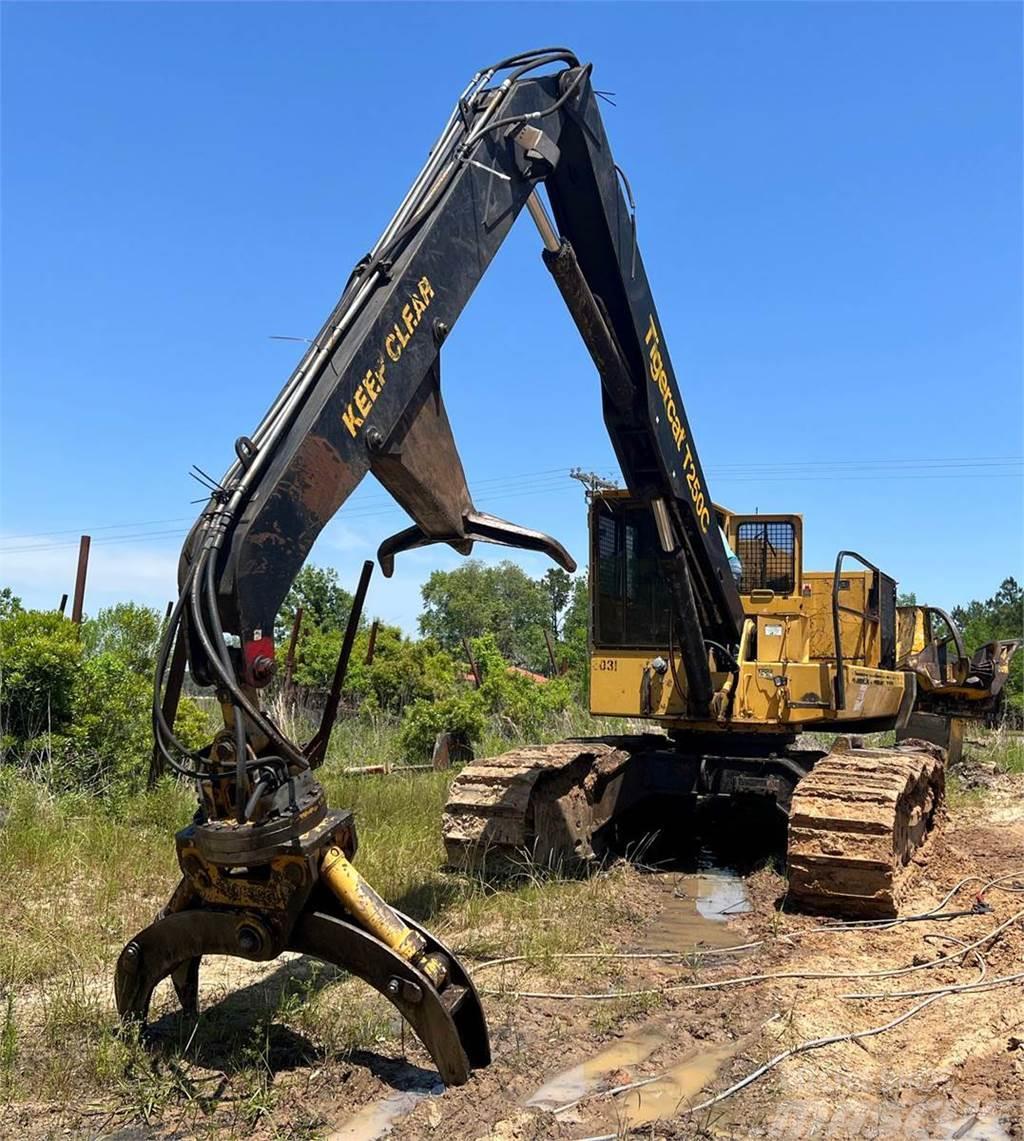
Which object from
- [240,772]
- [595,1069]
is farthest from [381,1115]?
[240,772]

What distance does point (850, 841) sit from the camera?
6.41 meters

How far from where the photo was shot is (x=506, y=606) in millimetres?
64750

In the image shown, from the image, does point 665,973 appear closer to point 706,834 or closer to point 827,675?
point 827,675

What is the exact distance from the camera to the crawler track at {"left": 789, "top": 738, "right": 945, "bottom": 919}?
6.32 m

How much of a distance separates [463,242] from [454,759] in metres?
9.92

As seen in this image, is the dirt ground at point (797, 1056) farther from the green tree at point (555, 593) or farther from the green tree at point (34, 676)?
the green tree at point (555, 593)

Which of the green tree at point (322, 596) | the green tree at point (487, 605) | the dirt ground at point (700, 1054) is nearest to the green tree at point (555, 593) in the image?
the green tree at point (487, 605)

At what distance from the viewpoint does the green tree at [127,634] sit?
35.2ft

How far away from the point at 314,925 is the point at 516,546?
6.94 feet

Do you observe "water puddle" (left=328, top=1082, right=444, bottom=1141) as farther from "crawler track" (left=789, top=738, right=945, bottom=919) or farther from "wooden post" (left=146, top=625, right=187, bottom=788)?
"crawler track" (left=789, top=738, right=945, bottom=919)

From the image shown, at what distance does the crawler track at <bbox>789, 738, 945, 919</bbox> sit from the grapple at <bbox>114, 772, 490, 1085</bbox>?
3133 millimetres

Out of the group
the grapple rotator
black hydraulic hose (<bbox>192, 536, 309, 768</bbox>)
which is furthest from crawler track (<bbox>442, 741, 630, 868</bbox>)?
black hydraulic hose (<bbox>192, 536, 309, 768</bbox>)

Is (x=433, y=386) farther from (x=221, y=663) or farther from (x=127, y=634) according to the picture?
(x=127, y=634)

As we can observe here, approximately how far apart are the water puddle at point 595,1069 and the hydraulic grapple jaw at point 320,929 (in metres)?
0.28
